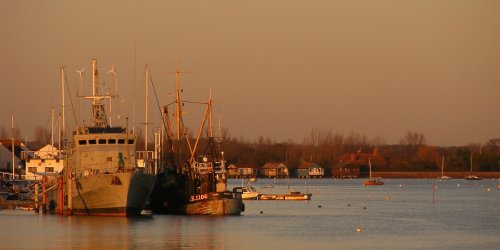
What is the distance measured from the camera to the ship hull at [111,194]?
284 ft

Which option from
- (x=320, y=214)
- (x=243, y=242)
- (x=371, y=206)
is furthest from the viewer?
(x=371, y=206)

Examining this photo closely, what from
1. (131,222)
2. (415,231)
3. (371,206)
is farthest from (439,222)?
(371,206)

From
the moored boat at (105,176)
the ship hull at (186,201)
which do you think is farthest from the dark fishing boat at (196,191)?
the moored boat at (105,176)

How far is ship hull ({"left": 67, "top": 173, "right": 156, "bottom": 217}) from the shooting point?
3410 inches

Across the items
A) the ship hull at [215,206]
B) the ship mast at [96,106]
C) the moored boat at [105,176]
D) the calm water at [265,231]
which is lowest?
the calm water at [265,231]

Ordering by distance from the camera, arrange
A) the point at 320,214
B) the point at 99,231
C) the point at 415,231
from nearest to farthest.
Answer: the point at 99,231 < the point at 415,231 < the point at 320,214

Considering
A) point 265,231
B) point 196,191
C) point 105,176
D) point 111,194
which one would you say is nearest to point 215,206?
point 196,191

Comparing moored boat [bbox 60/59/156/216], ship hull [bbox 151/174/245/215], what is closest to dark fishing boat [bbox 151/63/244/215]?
ship hull [bbox 151/174/245/215]

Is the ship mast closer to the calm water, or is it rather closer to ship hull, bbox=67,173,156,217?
ship hull, bbox=67,173,156,217

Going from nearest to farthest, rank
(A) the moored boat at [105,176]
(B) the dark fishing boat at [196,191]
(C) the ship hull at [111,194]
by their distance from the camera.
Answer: (C) the ship hull at [111,194]
(A) the moored boat at [105,176]
(B) the dark fishing boat at [196,191]

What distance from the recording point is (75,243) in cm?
6812

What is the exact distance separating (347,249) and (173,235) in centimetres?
1277

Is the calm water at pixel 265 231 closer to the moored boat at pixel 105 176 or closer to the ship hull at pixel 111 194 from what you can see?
the ship hull at pixel 111 194

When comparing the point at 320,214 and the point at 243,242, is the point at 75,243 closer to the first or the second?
the point at 243,242
